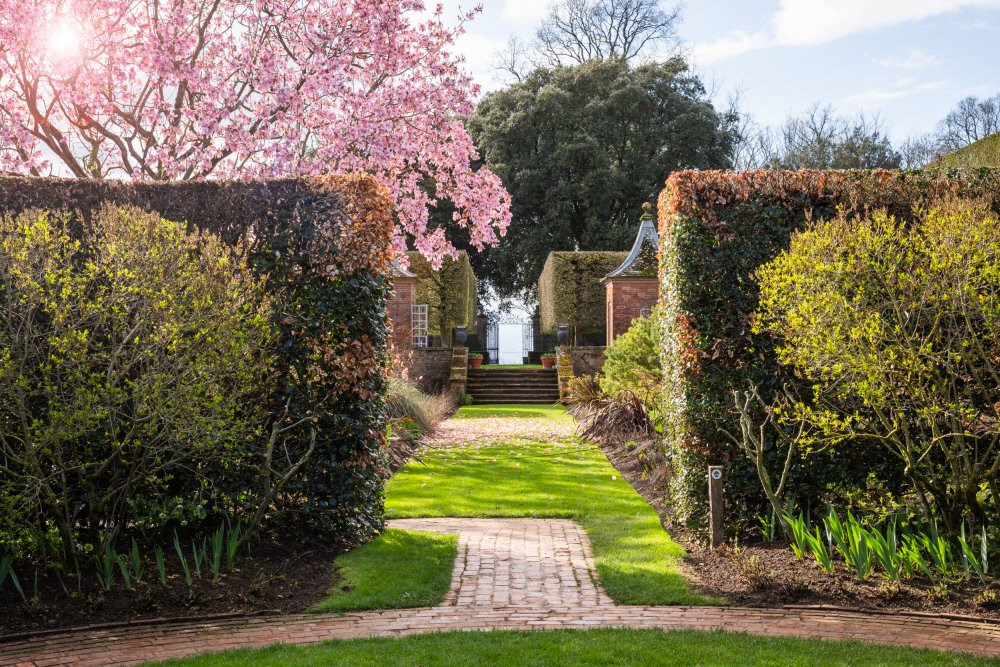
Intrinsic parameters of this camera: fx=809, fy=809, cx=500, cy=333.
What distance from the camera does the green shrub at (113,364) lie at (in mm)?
5121

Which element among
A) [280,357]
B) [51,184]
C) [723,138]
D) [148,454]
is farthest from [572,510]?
[723,138]

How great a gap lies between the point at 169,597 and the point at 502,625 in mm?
2293

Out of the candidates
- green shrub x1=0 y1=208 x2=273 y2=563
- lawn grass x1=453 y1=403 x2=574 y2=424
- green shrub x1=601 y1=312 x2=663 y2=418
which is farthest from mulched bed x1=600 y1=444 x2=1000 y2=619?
lawn grass x1=453 y1=403 x2=574 y2=424

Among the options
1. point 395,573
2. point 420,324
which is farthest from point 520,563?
point 420,324

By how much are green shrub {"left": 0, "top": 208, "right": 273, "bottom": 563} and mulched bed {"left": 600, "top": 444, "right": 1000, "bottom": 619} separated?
3.62m

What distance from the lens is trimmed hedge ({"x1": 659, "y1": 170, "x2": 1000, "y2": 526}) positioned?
678 cm


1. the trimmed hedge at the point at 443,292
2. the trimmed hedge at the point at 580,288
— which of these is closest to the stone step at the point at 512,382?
the trimmed hedge at the point at 443,292

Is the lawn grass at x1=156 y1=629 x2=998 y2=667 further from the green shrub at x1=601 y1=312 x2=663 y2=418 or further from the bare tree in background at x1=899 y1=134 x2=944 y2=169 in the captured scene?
the bare tree in background at x1=899 y1=134 x2=944 y2=169

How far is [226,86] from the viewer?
40.7ft

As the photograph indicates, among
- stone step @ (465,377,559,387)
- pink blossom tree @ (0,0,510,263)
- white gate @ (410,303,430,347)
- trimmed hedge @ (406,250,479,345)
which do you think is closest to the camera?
pink blossom tree @ (0,0,510,263)

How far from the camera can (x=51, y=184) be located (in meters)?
6.70

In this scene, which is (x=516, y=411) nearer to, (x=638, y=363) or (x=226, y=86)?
(x=638, y=363)

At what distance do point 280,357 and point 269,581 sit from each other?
6.10ft

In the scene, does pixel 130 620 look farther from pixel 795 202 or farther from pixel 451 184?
pixel 451 184
